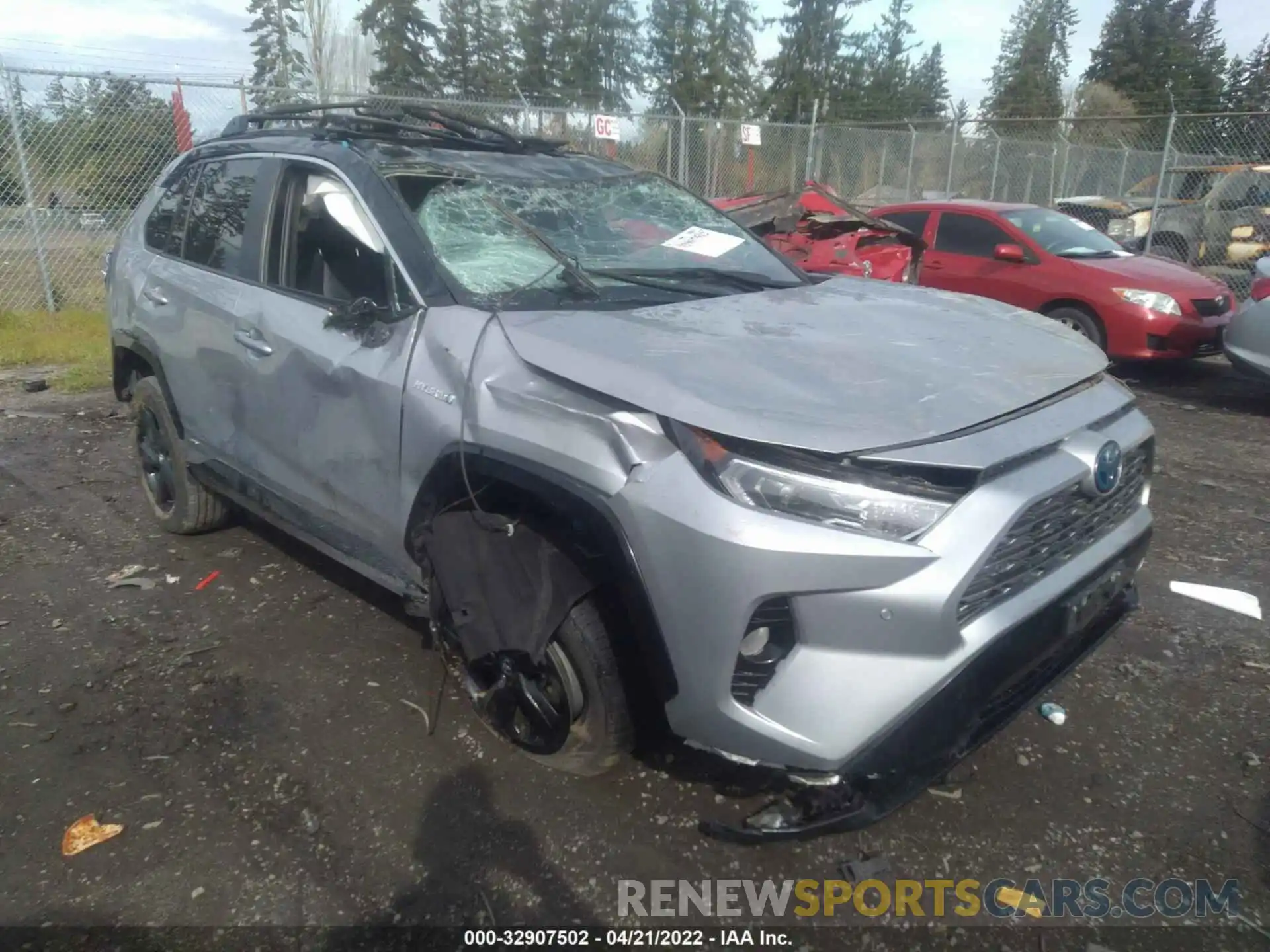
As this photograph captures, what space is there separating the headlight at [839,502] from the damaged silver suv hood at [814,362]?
0.27 ft

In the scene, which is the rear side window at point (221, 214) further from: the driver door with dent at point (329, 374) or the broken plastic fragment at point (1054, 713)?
the broken plastic fragment at point (1054, 713)

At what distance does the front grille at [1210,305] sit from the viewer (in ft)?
25.9

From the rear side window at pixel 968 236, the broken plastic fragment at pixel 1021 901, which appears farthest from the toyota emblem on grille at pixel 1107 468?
the rear side window at pixel 968 236

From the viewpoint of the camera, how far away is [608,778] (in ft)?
9.23

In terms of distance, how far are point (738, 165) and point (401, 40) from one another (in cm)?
2662

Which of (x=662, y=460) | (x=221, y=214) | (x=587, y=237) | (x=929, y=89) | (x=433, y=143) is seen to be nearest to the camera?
(x=662, y=460)

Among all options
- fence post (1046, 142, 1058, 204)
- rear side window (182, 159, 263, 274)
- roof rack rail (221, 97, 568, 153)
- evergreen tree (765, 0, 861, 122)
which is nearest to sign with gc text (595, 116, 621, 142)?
fence post (1046, 142, 1058, 204)

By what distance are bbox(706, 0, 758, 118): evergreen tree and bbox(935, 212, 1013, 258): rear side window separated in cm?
3352


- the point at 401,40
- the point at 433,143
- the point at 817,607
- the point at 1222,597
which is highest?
the point at 401,40

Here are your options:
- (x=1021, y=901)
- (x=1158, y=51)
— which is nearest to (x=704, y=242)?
(x=1021, y=901)

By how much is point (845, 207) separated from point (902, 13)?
159 feet

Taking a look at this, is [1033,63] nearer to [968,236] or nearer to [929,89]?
[929,89]

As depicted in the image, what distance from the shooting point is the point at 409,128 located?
364cm

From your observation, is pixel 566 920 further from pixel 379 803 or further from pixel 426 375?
pixel 426 375
